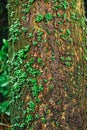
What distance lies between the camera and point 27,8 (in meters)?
2.64

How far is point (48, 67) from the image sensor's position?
2.54m

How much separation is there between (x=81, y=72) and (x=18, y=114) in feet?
1.88

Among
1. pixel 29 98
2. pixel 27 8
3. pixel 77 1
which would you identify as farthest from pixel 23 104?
pixel 77 1

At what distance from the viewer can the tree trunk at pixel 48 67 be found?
253 cm

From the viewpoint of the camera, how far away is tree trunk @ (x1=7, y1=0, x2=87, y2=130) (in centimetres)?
253

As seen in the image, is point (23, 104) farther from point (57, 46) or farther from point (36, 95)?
point (57, 46)

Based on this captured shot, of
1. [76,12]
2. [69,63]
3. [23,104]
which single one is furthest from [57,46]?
[23,104]

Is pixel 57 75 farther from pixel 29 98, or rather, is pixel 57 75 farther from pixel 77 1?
pixel 77 1

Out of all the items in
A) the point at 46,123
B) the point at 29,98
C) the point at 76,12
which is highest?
the point at 76,12

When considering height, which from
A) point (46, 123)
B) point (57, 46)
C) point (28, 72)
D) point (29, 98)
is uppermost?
point (57, 46)

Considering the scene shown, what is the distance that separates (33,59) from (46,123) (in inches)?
18.7

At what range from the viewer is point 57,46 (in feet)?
8.43

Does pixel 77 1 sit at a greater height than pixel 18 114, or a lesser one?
greater

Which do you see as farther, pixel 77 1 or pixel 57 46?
pixel 77 1
